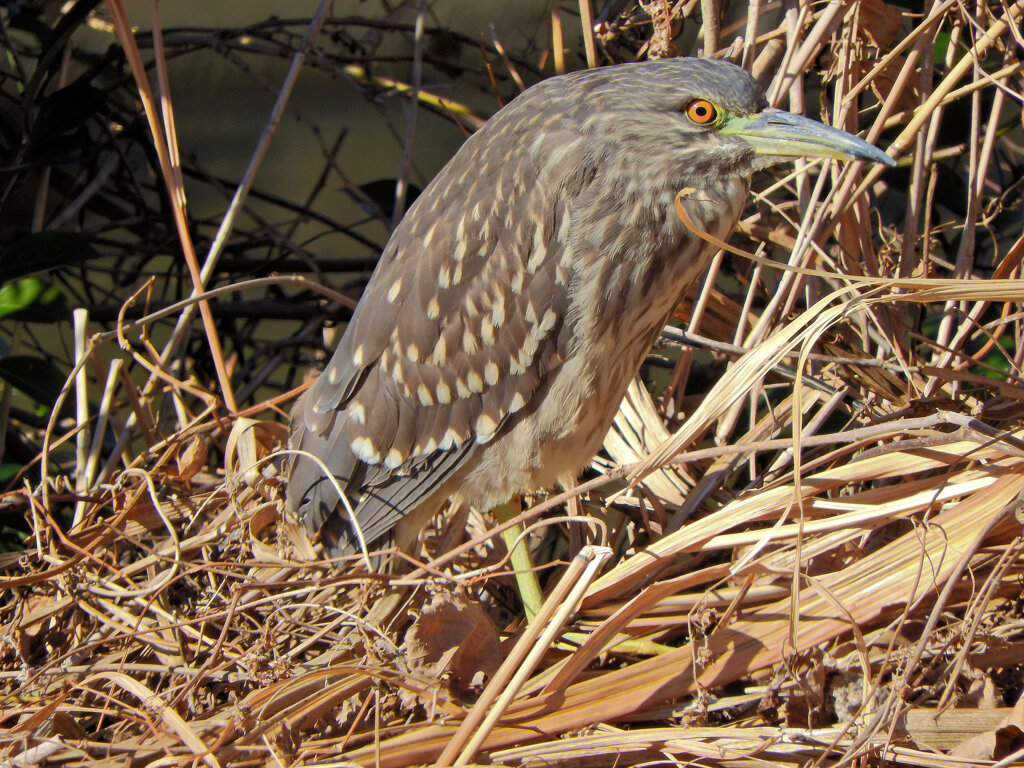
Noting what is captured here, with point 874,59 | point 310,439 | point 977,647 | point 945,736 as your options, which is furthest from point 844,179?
point 310,439

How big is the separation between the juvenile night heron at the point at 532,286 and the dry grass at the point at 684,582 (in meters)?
0.16

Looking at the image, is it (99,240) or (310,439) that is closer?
(310,439)

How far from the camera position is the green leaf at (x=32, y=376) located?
1.78m

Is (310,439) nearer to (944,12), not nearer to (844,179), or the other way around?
(844,179)

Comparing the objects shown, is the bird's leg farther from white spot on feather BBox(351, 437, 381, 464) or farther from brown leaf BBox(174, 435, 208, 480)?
brown leaf BBox(174, 435, 208, 480)

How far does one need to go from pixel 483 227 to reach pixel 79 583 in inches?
34.9

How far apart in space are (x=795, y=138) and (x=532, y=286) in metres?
0.46

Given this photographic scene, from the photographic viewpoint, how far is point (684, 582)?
1.23 m

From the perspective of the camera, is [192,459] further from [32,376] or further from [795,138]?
[795,138]

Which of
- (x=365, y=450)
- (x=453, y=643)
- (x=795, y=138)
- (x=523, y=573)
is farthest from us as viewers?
(x=365, y=450)

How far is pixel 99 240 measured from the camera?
6.95 ft

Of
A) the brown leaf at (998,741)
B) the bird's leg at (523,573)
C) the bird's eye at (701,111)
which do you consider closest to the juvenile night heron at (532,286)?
the bird's eye at (701,111)

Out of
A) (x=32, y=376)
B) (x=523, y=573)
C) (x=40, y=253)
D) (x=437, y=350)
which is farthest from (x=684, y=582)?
(x=40, y=253)

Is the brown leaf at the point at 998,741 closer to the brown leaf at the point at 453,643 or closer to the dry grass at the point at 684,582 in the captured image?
the dry grass at the point at 684,582
